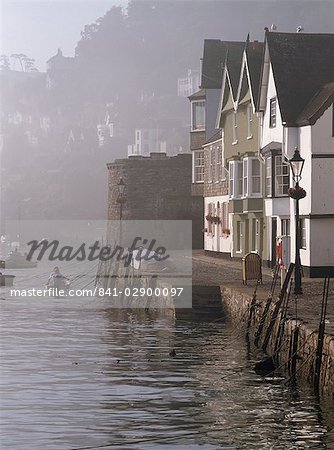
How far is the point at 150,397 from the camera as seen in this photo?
928 inches

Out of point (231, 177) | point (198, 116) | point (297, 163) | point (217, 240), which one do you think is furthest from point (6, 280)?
point (297, 163)

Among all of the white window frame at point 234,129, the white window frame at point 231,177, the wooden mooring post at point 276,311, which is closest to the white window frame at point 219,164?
the white window frame at point 234,129

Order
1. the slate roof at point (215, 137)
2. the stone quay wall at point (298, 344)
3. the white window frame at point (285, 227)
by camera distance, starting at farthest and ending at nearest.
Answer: the slate roof at point (215, 137) → the white window frame at point (285, 227) → the stone quay wall at point (298, 344)

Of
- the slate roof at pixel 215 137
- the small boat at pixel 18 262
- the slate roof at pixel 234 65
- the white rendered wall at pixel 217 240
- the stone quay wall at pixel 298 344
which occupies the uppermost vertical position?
the slate roof at pixel 234 65

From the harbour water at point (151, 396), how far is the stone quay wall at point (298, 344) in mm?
460

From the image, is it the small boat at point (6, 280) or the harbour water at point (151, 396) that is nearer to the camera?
the harbour water at point (151, 396)

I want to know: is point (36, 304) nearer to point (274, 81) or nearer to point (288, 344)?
point (274, 81)

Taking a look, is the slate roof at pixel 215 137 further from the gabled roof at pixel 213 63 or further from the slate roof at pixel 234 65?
the slate roof at pixel 234 65

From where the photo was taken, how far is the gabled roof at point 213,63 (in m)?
77.2

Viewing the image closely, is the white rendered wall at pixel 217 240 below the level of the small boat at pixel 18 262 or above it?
above

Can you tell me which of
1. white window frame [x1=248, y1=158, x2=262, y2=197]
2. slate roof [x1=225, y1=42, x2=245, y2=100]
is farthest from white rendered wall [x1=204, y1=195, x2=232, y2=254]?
white window frame [x1=248, y1=158, x2=262, y2=197]

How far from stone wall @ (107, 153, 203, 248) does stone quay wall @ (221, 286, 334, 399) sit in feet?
163

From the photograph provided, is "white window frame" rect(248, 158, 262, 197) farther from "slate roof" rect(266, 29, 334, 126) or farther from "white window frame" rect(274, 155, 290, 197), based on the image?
"slate roof" rect(266, 29, 334, 126)

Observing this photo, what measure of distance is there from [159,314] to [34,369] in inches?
634
